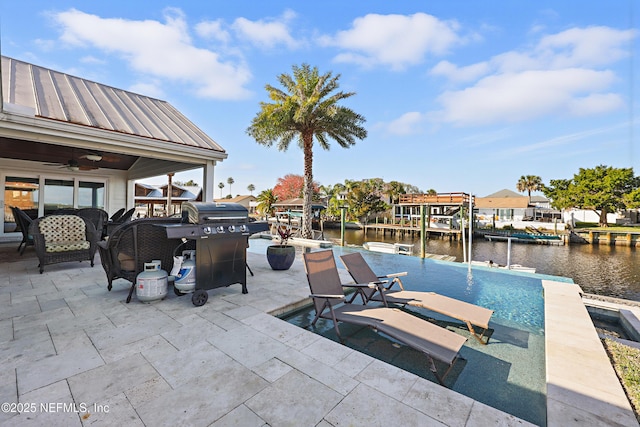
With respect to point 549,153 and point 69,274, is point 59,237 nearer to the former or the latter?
point 69,274

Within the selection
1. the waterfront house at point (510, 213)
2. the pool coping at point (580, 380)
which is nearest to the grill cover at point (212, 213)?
A: the pool coping at point (580, 380)

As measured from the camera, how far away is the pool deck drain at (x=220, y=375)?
176cm

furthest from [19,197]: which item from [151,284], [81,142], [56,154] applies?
[151,284]

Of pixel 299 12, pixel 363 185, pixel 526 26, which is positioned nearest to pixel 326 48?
pixel 299 12

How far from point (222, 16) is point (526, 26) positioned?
9563 millimetres

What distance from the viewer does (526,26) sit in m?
8.71

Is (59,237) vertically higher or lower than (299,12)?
lower

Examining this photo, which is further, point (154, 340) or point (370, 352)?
point (370, 352)

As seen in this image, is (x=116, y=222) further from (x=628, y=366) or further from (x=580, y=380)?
(x=628, y=366)

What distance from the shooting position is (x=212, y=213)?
3814mm

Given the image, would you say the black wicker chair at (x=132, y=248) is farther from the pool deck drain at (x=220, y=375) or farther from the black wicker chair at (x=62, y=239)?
the black wicker chair at (x=62, y=239)

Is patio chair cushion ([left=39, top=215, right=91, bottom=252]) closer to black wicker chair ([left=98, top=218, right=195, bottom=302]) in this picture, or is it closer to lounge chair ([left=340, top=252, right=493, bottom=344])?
black wicker chair ([left=98, top=218, right=195, bottom=302])

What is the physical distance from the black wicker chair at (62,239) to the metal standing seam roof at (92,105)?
2025 mm

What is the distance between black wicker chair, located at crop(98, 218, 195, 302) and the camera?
3730 millimetres
